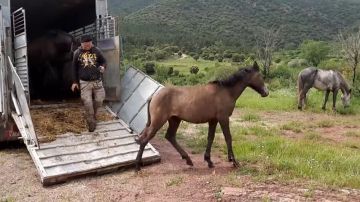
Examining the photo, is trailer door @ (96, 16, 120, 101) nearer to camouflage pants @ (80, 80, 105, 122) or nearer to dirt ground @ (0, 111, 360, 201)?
camouflage pants @ (80, 80, 105, 122)

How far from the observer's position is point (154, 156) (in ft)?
27.0

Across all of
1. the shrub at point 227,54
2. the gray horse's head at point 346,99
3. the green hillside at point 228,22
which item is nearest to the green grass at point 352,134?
the gray horse's head at point 346,99

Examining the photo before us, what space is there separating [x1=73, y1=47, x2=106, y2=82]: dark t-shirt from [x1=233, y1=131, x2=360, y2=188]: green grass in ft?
9.91

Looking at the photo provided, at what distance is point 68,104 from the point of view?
995 centimetres

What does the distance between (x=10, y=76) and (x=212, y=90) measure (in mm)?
3795

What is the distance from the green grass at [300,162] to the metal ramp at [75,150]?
5.96 feet

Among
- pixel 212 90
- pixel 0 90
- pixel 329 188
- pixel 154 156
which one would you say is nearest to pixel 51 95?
pixel 0 90

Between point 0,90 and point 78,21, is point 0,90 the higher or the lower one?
the lower one

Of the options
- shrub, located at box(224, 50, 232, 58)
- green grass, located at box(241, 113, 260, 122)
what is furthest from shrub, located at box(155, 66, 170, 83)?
green grass, located at box(241, 113, 260, 122)

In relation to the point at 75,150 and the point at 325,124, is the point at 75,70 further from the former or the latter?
the point at 325,124

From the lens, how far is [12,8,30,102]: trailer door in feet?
27.7

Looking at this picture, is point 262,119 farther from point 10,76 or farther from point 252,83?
point 10,76

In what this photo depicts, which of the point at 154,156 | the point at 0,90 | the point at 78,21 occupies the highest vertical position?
the point at 78,21

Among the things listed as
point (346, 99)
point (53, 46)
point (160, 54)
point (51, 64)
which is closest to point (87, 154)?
point (53, 46)
